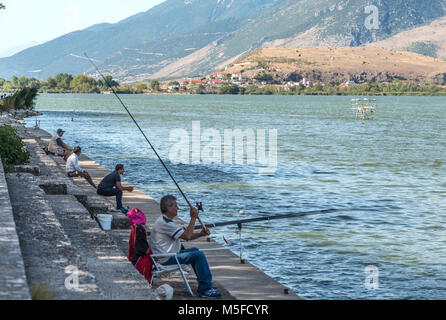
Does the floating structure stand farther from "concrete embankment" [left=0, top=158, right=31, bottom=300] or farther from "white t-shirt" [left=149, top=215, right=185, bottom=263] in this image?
"concrete embankment" [left=0, top=158, right=31, bottom=300]

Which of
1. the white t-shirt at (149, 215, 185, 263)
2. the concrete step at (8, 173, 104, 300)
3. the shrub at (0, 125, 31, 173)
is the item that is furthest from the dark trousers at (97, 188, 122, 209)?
the white t-shirt at (149, 215, 185, 263)

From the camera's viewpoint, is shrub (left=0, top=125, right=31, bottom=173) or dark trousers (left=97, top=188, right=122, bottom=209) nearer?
dark trousers (left=97, top=188, right=122, bottom=209)

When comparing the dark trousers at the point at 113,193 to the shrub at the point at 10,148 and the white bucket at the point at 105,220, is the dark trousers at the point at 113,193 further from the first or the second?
the white bucket at the point at 105,220

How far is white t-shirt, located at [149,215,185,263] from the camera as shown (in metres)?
8.78

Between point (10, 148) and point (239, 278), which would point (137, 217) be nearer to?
point (239, 278)

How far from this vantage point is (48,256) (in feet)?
24.3

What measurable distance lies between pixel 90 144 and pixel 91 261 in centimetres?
3729

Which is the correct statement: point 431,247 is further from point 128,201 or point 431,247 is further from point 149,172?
point 149,172

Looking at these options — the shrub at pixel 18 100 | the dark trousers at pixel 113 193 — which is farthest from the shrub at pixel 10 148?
the shrub at pixel 18 100

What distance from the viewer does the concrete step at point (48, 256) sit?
6.39 metres

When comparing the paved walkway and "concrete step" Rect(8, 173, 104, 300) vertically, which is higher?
"concrete step" Rect(8, 173, 104, 300)

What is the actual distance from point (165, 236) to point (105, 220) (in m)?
3.35

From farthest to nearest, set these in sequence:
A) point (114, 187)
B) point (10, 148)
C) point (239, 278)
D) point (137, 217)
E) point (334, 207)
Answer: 1. point (334, 207)
2. point (10, 148)
3. point (114, 187)
4. point (137, 217)
5. point (239, 278)

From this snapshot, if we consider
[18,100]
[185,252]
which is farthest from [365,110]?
[185,252]
